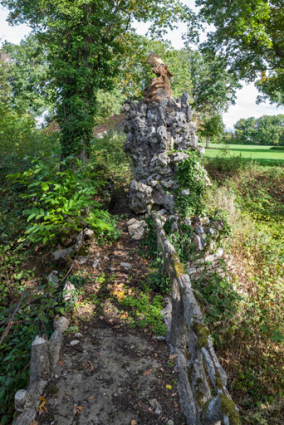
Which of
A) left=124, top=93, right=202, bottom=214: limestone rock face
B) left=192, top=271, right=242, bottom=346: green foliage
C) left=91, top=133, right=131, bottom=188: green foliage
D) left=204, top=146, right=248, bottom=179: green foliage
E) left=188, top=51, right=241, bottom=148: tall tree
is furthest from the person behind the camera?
left=188, top=51, right=241, bottom=148: tall tree

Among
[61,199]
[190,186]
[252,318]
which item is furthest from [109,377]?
[190,186]

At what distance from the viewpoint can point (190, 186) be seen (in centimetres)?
764

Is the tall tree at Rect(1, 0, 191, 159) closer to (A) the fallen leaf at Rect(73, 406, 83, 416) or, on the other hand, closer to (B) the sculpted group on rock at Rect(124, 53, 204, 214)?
(B) the sculpted group on rock at Rect(124, 53, 204, 214)

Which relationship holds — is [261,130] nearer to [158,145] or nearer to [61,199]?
[158,145]

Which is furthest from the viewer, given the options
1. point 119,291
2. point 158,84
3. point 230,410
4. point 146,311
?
point 158,84

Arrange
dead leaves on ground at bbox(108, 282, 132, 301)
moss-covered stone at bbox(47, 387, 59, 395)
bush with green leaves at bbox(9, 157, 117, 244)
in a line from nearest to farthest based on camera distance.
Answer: moss-covered stone at bbox(47, 387, 59, 395)
bush with green leaves at bbox(9, 157, 117, 244)
dead leaves on ground at bbox(108, 282, 132, 301)

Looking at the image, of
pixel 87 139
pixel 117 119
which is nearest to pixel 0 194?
pixel 87 139

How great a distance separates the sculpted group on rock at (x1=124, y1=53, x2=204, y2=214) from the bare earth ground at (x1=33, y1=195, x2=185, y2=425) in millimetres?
4584

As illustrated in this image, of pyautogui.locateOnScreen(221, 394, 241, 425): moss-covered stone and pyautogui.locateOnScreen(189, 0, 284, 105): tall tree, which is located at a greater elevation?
pyautogui.locateOnScreen(189, 0, 284, 105): tall tree

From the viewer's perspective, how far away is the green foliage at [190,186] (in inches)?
291

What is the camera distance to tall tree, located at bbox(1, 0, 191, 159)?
8.31 m

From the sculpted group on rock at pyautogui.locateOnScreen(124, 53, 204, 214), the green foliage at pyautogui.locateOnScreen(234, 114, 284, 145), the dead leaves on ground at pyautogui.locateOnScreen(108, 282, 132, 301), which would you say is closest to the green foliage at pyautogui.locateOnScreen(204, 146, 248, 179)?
the sculpted group on rock at pyautogui.locateOnScreen(124, 53, 204, 214)

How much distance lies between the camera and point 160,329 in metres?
4.06

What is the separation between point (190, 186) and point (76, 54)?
6148mm
